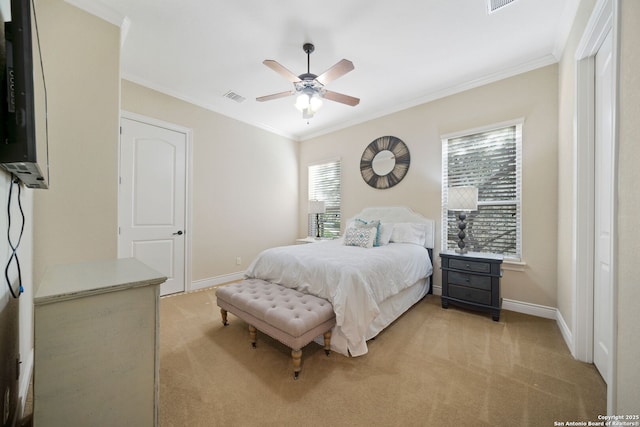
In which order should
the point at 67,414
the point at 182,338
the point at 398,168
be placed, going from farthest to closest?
the point at 398,168 → the point at 182,338 → the point at 67,414

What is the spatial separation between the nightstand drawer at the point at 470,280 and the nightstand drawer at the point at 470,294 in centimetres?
4

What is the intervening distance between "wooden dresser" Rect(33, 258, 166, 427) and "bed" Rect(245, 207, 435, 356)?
1.26 m

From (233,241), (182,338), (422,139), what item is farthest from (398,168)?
(182,338)

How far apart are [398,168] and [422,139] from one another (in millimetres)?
519

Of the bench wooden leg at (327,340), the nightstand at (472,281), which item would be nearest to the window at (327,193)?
the nightstand at (472,281)

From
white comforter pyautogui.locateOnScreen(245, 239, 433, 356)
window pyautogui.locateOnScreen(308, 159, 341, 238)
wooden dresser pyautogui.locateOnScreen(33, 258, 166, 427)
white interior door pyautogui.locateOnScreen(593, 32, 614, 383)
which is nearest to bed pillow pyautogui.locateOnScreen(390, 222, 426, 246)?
white comforter pyautogui.locateOnScreen(245, 239, 433, 356)

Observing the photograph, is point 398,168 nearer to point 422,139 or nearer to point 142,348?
point 422,139

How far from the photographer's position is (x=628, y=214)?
1.07m

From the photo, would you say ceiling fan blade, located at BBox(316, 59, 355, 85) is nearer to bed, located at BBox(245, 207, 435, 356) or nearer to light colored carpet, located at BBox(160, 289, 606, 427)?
bed, located at BBox(245, 207, 435, 356)

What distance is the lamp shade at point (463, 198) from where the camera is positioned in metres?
2.79

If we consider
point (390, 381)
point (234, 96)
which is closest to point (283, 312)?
point (390, 381)

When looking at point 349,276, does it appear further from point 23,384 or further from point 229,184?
point 229,184

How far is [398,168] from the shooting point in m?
3.80

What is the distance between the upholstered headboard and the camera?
11.2ft
